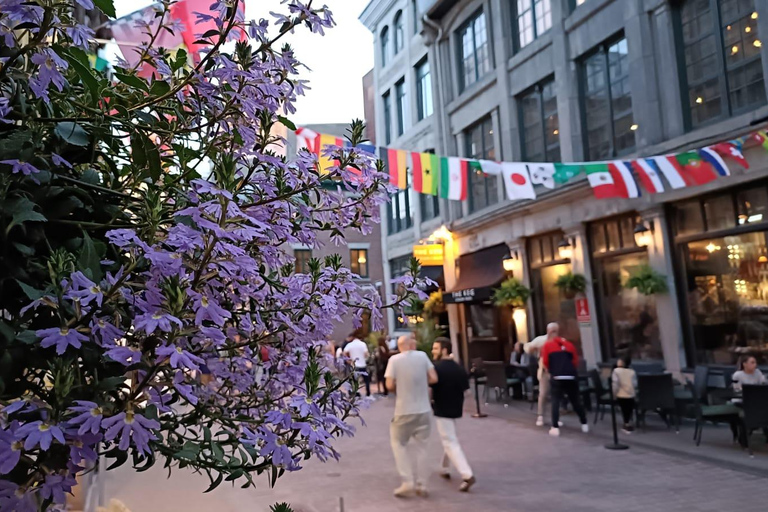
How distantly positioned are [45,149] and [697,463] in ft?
30.7

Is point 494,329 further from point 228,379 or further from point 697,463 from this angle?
point 228,379

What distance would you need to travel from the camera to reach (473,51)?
21.6 m

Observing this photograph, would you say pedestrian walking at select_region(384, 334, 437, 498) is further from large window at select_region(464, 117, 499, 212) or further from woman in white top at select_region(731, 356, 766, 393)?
large window at select_region(464, 117, 499, 212)

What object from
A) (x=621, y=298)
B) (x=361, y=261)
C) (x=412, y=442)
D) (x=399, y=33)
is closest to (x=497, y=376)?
(x=621, y=298)

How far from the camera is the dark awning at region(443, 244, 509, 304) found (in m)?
19.5

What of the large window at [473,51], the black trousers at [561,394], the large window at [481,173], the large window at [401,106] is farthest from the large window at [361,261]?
the black trousers at [561,394]

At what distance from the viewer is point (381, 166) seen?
6.86 feet

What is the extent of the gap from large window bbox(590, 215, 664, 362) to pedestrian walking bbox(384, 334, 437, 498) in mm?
7853

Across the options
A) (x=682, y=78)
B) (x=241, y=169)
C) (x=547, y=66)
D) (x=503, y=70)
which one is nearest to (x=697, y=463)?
(x=682, y=78)

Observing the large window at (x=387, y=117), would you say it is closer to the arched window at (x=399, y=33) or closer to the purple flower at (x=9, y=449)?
the arched window at (x=399, y=33)

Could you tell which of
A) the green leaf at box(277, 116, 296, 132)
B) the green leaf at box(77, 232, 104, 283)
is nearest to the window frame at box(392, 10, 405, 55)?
the green leaf at box(277, 116, 296, 132)

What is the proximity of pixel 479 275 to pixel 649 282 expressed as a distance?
25.2 ft

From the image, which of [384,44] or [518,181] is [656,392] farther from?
[384,44]

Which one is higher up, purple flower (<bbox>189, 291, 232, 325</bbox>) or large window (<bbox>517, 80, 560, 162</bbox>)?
large window (<bbox>517, 80, 560, 162</bbox>)
